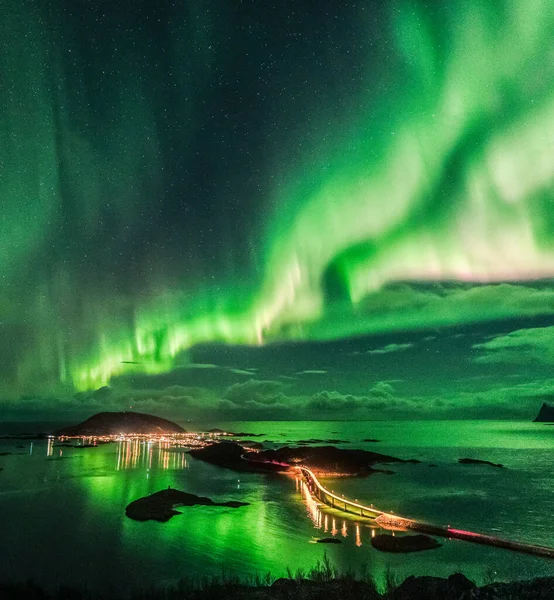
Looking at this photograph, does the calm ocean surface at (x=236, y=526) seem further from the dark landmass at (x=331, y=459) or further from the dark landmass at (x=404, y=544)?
the dark landmass at (x=331, y=459)

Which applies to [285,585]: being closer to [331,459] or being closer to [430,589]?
[430,589]

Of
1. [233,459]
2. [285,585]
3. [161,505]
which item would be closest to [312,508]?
[161,505]

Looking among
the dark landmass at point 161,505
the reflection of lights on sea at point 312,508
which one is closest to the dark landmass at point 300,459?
the reflection of lights on sea at point 312,508

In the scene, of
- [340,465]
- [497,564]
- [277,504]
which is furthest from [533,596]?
[340,465]

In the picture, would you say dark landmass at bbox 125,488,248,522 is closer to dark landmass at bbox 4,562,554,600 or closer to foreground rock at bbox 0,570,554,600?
dark landmass at bbox 4,562,554,600

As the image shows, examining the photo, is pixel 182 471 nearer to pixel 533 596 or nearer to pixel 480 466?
pixel 480 466

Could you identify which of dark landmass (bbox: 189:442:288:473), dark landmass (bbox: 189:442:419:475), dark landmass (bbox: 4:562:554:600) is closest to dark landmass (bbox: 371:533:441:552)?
dark landmass (bbox: 4:562:554:600)
